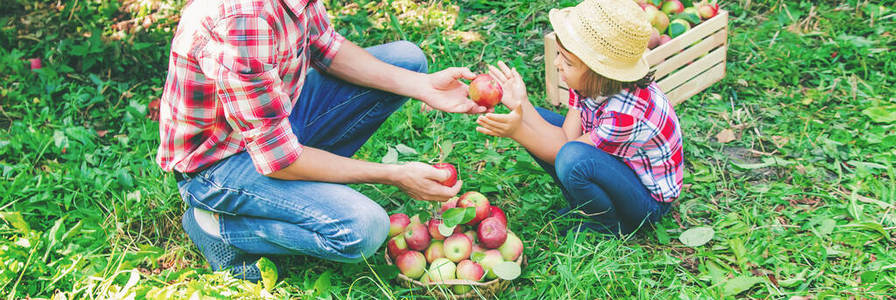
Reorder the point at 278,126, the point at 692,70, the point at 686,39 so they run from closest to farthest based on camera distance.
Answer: the point at 278,126 → the point at 686,39 → the point at 692,70

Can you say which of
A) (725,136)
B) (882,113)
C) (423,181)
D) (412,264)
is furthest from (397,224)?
(882,113)

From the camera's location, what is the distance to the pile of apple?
3.40m

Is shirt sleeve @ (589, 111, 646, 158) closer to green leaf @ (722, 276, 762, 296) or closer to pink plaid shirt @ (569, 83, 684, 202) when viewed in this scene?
pink plaid shirt @ (569, 83, 684, 202)

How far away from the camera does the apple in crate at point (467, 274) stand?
2311mm

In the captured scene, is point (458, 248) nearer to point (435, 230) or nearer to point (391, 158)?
point (435, 230)

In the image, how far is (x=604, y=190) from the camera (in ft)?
8.09

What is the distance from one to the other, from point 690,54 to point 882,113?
917 millimetres

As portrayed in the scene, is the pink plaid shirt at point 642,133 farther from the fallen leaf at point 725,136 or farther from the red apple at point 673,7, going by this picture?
the red apple at point 673,7

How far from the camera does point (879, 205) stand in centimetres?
272

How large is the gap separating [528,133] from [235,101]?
1042mm

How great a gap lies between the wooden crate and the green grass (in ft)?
0.35

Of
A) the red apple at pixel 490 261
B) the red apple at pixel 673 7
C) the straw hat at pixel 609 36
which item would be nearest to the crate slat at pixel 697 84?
the red apple at pixel 673 7

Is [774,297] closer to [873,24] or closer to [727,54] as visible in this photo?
[727,54]

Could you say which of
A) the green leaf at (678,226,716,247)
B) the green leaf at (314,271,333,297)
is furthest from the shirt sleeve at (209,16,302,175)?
the green leaf at (678,226,716,247)
